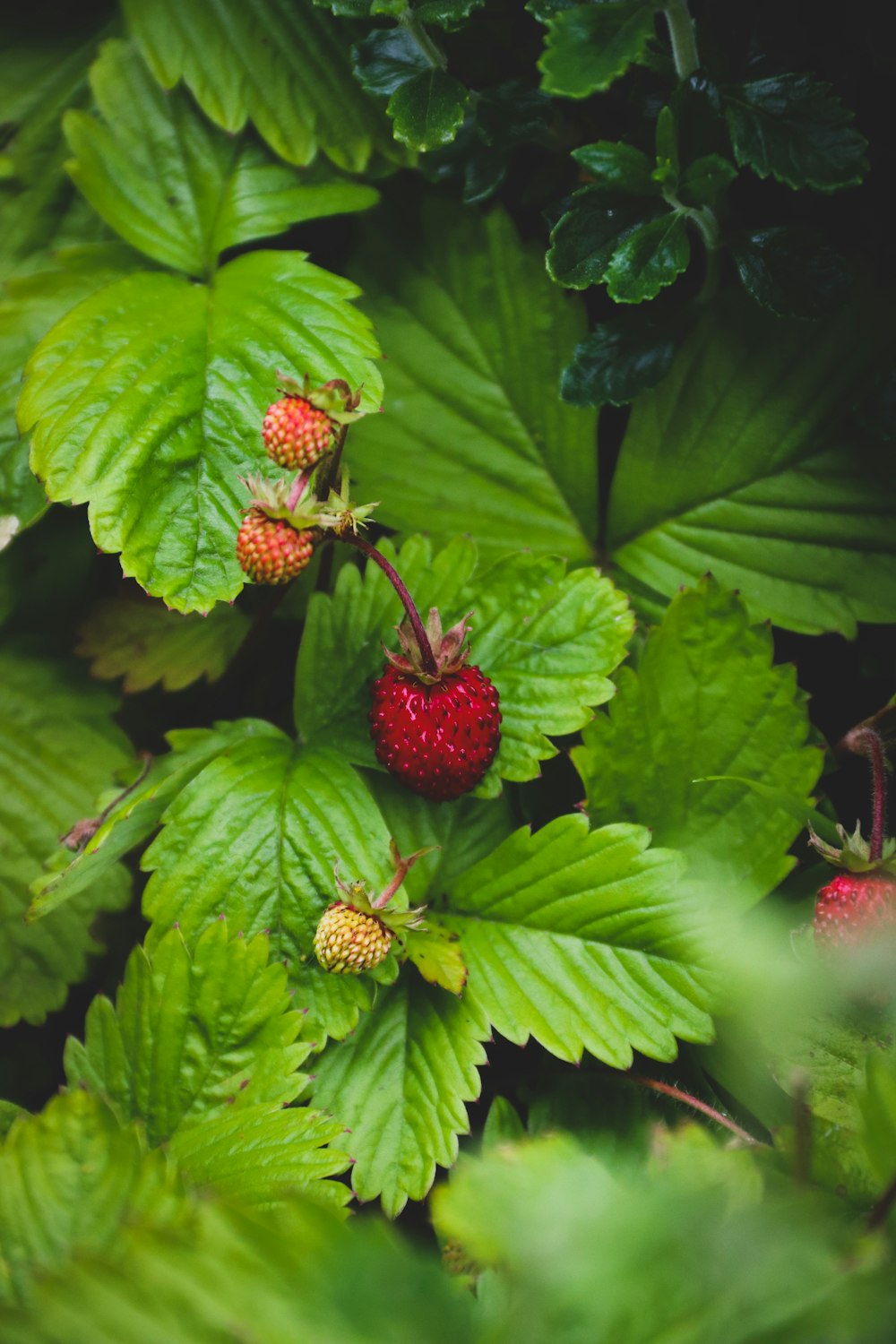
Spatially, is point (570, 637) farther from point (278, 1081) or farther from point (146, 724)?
point (146, 724)

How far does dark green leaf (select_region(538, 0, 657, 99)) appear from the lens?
0.75 m

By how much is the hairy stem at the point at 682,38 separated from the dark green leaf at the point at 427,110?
0.19m

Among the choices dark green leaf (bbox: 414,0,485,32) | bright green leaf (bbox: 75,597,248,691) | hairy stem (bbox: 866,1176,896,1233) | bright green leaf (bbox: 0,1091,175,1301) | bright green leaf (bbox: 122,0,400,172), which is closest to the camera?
hairy stem (bbox: 866,1176,896,1233)

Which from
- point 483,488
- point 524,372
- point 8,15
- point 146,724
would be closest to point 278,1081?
point 146,724

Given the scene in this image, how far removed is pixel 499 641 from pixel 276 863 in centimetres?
29

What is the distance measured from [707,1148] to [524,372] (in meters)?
0.80

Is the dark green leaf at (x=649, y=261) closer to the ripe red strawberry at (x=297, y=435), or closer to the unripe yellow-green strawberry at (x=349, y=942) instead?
the ripe red strawberry at (x=297, y=435)

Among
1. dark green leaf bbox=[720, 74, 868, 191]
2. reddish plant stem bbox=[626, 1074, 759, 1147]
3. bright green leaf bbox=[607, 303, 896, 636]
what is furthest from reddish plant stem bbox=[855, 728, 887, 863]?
dark green leaf bbox=[720, 74, 868, 191]

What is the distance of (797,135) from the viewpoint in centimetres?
85

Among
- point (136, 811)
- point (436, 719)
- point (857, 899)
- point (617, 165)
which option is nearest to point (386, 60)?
point (617, 165)

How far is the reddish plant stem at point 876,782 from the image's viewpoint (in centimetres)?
84

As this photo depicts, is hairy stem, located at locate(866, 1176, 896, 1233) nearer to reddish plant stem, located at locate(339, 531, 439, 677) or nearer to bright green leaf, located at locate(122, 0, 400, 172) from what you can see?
reddish plant stem, located at locate(339, 531, 439, 677)

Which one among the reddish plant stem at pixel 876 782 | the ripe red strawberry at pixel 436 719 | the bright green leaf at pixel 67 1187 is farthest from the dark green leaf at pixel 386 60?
the bright green leaf at pixel 67 1187

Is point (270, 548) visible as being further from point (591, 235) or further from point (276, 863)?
point (591, 235)
